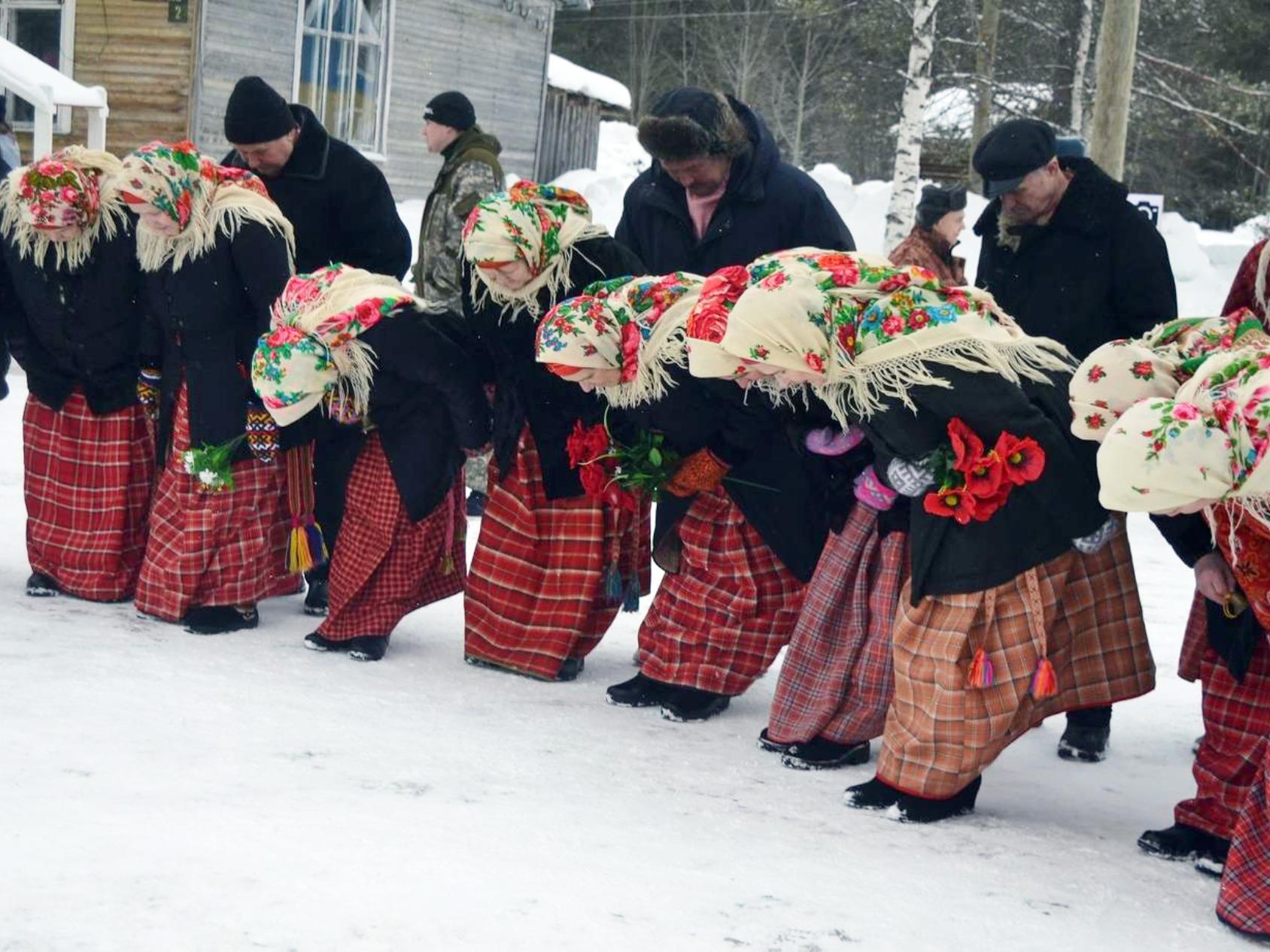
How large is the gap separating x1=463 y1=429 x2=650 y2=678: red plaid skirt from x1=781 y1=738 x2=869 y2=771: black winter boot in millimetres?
955

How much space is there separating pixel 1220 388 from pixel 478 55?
15.1 meters

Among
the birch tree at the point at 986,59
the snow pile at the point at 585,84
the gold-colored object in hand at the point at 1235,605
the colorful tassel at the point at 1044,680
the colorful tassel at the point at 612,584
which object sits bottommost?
the colorful tassel at the point at 612,584

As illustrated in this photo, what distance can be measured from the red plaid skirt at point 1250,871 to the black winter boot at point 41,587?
3.93 meters

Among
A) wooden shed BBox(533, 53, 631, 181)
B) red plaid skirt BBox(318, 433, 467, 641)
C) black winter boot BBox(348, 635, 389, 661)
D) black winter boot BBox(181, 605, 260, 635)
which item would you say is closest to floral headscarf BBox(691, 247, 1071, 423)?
red plaid skirt BBox(318, 433, 467, 641)

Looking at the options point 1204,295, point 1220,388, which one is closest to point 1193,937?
point 1220,388

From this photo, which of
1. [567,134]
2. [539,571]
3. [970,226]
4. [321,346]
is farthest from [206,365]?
[567,134]

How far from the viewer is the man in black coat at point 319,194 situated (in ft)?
17.5

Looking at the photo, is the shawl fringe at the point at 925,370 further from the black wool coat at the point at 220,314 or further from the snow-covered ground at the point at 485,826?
the black wool coat at the point at 220,314

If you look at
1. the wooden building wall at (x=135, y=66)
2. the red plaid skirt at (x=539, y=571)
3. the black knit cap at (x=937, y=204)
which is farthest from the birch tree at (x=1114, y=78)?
the wooden building wall at (x=135, y=66)

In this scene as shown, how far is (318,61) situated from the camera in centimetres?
1497

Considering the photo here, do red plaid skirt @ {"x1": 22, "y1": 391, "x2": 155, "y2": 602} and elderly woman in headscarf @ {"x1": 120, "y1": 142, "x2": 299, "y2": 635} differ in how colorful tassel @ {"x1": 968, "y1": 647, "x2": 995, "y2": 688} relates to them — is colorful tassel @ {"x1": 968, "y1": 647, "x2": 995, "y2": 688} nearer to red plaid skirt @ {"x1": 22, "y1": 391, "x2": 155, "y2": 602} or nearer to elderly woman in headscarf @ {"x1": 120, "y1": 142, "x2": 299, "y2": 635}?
elderly woman in headscarf @ {"x1": 120, "y1": 142, "x2": 299, "y2": 635}

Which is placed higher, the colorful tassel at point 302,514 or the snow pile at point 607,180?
the snow pile at point 607,180

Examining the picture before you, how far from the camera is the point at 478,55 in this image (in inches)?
679

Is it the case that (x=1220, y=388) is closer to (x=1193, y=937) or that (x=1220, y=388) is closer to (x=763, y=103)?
(x=1193, y=937)
